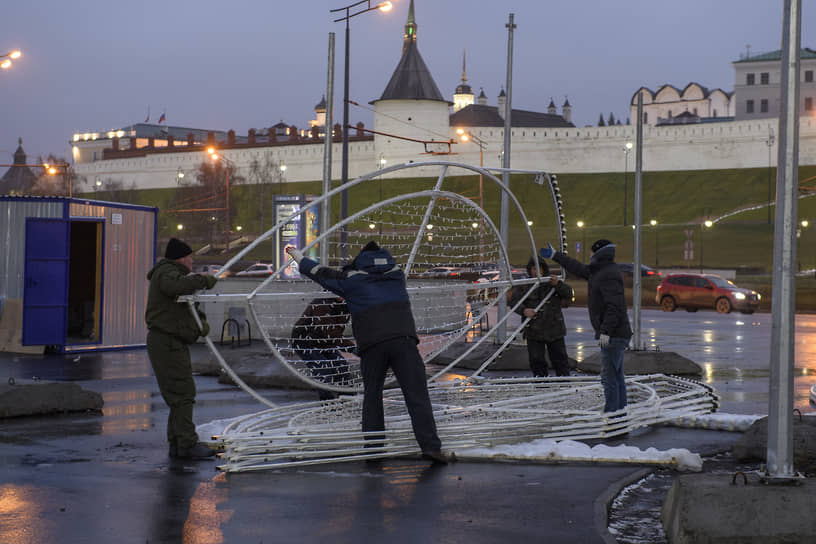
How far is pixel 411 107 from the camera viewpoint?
116 meters

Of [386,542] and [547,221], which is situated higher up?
[547,221]

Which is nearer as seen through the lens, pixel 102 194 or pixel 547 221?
pixel 547 221

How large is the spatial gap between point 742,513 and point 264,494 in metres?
3.30

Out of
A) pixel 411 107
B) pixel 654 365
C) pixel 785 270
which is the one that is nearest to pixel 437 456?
pixel 785 270

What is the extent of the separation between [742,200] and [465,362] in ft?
310

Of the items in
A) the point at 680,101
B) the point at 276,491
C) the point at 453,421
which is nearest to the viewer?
the point at 276,491

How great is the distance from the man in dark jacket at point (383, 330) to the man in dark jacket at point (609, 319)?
7.62 feet

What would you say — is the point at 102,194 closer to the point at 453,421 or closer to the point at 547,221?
the point at 547,221

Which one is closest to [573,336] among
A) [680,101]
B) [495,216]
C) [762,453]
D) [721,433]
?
[721,433]

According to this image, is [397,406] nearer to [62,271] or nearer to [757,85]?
[62,271]

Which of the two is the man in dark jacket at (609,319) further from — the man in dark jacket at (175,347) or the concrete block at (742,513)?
the concrete block at (742,513)

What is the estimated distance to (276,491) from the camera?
24.5 feet

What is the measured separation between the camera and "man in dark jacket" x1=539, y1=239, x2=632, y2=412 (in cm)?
1016

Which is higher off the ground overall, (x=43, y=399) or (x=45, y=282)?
(x=45, y=282)
